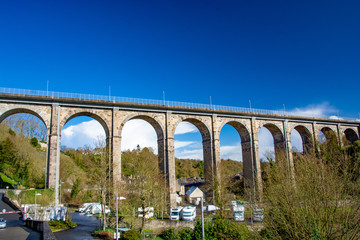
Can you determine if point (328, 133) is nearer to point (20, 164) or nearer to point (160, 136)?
point (160, 136)

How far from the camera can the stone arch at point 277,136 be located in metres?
34.3

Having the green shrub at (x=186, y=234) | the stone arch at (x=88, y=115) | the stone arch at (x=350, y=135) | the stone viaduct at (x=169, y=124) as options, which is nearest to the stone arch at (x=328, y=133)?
the stone viaduct at (x=169, y=124)

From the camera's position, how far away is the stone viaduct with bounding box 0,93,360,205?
75.8 ft

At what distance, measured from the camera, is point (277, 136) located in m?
35.2

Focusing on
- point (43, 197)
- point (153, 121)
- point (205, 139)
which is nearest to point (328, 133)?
point (205, 139)

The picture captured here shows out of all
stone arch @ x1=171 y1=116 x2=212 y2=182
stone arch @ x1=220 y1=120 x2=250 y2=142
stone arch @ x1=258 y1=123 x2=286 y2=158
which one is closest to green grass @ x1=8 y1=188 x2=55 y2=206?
stone arch @ x1=171 y1=116 x2=212 y2=182

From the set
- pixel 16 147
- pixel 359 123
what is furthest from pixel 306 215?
pixel 16 147

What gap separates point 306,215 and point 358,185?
4.75ft

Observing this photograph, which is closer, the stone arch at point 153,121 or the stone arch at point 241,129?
the stone arch at point 153,121

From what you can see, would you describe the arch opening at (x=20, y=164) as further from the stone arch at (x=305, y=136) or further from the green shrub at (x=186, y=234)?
the stone arch at (x=305, y=136)

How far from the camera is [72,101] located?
24.3m

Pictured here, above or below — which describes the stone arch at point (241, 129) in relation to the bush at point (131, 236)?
above

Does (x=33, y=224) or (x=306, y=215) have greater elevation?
(x=306, y=215)

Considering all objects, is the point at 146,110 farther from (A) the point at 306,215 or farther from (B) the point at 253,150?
(A) the point at 306,215
